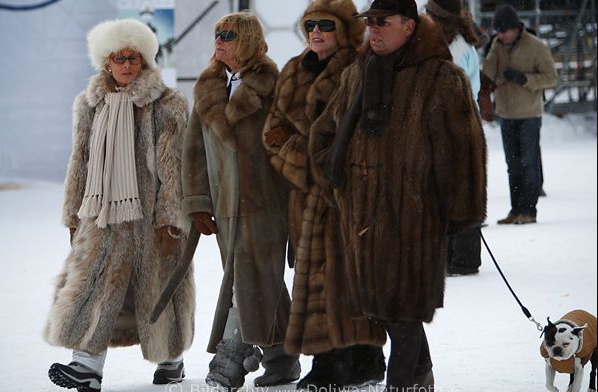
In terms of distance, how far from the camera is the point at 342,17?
15.0ft

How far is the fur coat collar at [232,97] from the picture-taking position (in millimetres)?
4711

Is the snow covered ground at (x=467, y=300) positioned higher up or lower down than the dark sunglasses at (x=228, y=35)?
lower down

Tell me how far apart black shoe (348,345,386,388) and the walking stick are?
0.76 metres

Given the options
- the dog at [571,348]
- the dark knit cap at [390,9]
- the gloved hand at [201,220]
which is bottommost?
the dog at [571,348]

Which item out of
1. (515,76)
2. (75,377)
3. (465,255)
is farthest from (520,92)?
(75,377)

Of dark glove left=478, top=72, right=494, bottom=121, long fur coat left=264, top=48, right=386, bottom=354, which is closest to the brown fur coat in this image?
long fur coat left=264, top=48, right=386, bottom=354

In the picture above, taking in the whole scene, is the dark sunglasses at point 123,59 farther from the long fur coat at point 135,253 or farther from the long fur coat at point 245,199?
the long fur coat at point 245,199

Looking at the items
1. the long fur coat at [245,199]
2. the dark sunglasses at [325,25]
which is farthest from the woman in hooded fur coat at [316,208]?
the long fur coat at [245,199]

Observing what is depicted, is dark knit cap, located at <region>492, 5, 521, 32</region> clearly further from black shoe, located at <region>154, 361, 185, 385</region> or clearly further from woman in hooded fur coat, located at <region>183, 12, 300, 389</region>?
black shoe, located at <region>154, 361, 185, 385</region>

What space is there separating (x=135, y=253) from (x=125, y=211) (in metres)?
0.19

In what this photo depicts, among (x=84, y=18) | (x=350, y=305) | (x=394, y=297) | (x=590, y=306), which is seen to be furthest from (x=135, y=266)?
(x=84, y=18)

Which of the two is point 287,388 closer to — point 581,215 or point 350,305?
point 350,305

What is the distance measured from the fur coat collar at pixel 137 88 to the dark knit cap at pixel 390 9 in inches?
51.2

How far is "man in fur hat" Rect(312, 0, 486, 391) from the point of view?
3.84m
